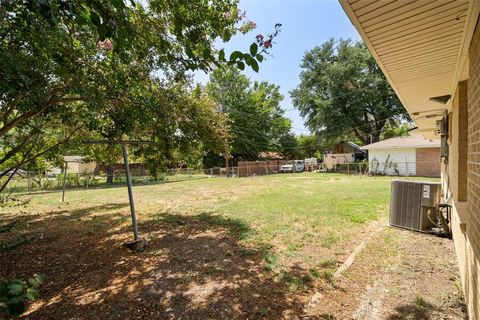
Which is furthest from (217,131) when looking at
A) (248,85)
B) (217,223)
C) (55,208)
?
(248,85)

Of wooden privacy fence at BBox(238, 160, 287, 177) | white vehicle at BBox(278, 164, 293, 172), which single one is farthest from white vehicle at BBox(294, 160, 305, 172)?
wooden privacy fence at BBox(238, 160, 287, 177)

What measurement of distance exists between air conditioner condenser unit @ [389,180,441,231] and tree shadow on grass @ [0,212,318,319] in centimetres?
338

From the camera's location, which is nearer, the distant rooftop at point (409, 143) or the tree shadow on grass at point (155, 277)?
the tree shadow on grass at point (155, 277)

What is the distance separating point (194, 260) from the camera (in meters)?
4.57

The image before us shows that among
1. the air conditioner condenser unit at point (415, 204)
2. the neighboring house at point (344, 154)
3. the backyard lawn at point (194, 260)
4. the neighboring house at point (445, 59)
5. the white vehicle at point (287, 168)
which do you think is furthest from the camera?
the neighboring house at point (344, 154)

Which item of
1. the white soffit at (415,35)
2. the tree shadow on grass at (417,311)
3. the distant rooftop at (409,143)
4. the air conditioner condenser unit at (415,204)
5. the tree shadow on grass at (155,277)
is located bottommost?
the tree shadow on grass at (155,277)

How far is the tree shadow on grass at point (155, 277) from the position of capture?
10.2ft

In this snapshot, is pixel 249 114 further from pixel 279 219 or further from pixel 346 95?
pixel 279 219

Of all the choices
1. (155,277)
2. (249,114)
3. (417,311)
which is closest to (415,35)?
(417,311)

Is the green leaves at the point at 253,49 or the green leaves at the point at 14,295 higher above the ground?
the green leaves at the point at 253,49

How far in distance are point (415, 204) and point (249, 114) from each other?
2880 cm

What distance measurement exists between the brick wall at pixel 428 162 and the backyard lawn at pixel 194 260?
1609 cm

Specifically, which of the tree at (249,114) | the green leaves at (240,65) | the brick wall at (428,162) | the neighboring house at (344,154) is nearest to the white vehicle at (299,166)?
the neighboring house at (344,154)

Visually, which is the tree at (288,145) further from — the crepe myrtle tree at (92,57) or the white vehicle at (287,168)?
the crepe myrtle tree at (92,57)
